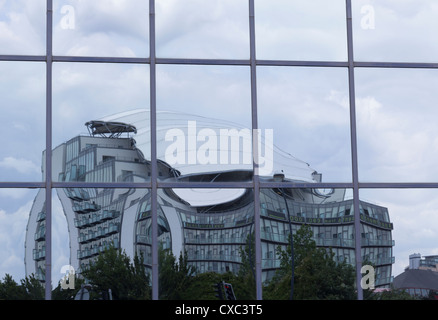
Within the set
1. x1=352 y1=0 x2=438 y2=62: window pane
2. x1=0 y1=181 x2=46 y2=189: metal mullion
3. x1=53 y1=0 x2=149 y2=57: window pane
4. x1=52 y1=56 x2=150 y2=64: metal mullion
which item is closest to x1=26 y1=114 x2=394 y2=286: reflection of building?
x1=0 y1=181 x2=46 y2=189: metal mullion

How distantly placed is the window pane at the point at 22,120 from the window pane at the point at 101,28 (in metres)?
0.60

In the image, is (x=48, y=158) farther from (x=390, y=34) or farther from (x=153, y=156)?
(x=390, y=34)

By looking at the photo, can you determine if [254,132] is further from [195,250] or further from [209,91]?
[195,250]

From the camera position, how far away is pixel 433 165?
40.5 ft

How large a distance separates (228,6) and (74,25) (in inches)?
96.9

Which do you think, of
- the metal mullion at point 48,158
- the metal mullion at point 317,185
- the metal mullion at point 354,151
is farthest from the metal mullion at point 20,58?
the metal mullion at point 354,151

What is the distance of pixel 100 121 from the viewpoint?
39.4ft

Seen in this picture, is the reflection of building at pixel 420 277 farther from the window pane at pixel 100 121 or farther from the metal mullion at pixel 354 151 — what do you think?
the window pane at pixel 100 121

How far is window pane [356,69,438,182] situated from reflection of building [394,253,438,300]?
1.27 metres

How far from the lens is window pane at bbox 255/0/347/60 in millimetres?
12445

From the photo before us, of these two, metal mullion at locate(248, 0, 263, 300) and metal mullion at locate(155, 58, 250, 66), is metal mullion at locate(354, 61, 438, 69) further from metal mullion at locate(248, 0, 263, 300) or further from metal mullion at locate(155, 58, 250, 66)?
metal mullion at locate(155, 58, 250, 66)

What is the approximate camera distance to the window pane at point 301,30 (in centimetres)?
1245

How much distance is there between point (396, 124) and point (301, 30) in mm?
2148
